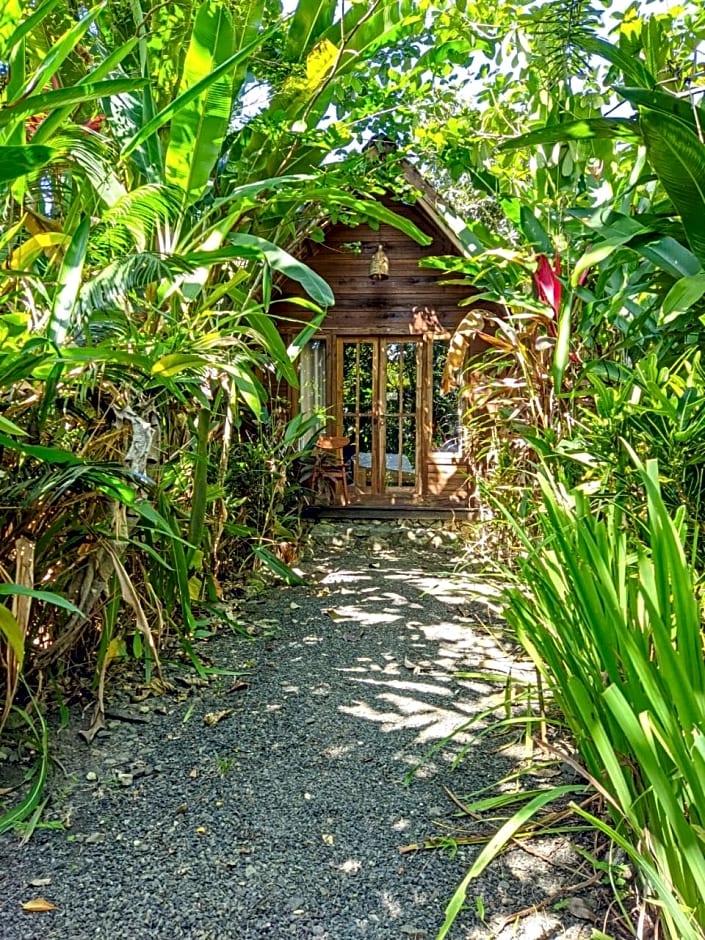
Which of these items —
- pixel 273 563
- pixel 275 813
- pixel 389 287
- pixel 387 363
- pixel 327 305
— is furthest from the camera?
pixel 387 363

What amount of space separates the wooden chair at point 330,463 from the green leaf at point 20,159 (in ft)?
17.3

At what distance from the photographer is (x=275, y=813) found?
169 cm

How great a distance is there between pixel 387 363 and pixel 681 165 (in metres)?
5.38

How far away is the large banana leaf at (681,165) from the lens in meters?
1.33

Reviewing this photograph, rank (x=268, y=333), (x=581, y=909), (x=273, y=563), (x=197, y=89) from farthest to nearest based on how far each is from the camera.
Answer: (x=273, y=563), (x=268, y=333), (x=197, y=89), (x=581, y=909)

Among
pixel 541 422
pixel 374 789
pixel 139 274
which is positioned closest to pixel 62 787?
pixel 374 789

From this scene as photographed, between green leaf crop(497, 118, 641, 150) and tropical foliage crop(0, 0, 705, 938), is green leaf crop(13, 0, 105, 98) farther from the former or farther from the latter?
green leaf crop(497, 118, 641, 150)

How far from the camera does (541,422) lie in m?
2.96

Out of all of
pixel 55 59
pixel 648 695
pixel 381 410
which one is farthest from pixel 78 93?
pixel 381 410

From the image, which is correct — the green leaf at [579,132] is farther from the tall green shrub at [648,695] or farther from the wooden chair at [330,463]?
the wooden chair at [330,463]

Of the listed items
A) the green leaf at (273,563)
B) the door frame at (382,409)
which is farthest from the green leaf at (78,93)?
the door frame at (382,409)

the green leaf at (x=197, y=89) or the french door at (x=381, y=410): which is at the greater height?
the green leaf at (x=197, y=89)

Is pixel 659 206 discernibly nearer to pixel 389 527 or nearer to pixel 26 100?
pixel 26 100

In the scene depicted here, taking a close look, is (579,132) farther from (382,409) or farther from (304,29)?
(382,409)
